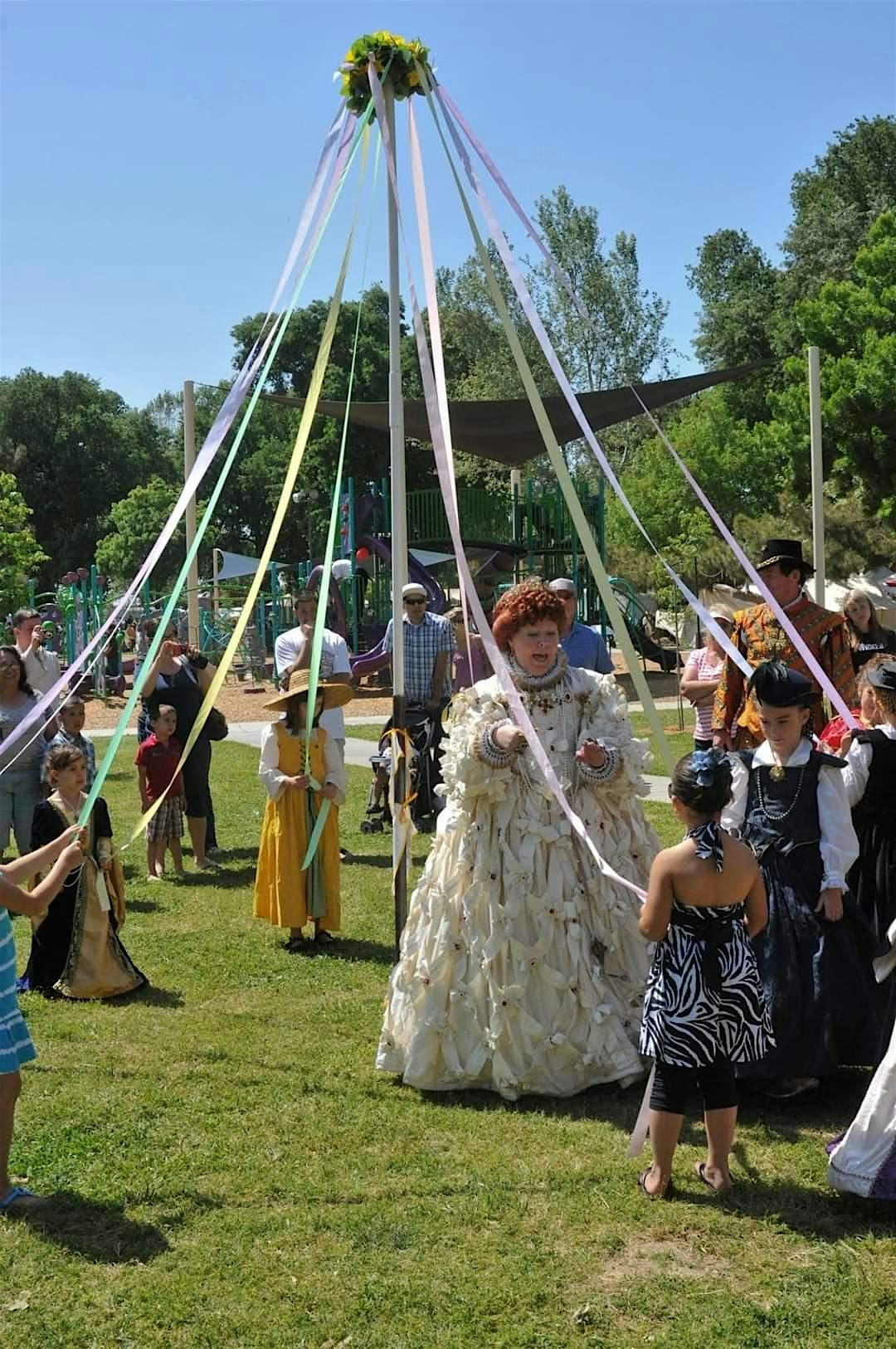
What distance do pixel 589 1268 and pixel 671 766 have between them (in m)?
1.39

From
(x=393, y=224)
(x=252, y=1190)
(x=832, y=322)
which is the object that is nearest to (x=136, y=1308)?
(x=252, y=1190)

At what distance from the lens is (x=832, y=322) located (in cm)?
2384

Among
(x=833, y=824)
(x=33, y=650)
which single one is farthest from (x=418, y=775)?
(x=833, y=824)

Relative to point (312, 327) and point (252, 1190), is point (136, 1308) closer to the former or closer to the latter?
point (252, 1190)

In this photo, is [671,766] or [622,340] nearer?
[671,766]

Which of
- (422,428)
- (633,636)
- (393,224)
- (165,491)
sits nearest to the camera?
(393,224)

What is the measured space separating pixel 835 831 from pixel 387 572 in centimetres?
1640

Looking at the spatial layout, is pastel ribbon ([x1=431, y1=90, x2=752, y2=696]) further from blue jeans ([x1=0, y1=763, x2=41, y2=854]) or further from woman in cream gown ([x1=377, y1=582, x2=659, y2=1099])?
blue jeans ([x1=0, y1=763, x2=41, y2=854])

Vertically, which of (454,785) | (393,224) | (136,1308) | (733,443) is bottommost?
(136,1308)

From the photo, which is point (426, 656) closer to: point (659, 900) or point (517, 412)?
point (659, 900)

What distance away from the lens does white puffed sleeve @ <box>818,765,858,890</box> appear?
13.4 ft

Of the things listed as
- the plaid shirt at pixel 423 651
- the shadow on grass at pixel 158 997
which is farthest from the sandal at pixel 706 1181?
the plaid shirt at pixel 423 651

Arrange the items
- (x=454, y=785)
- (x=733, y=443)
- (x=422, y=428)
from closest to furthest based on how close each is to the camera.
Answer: (x=454, y=785) → (x=422, y=428) → (x=733, y=443)

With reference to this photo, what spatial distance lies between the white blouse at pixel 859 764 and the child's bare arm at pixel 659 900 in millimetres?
1091
